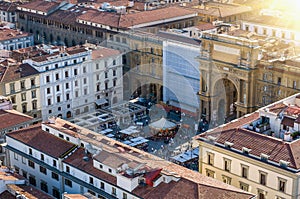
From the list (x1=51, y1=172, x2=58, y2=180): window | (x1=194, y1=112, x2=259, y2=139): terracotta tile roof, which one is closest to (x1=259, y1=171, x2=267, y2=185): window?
(x1=194, y1=112, x2=259, y2=139): terracotta tile roof

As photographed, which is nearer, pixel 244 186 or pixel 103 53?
pixel 244 186

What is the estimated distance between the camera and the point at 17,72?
329 feet

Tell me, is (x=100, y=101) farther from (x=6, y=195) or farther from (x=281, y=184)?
(x=281, y=184)

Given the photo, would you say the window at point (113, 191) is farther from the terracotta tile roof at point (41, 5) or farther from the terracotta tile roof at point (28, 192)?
the terracotta tile roof at point (41, 5)

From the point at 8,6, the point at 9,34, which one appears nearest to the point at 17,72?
the point at 9,34

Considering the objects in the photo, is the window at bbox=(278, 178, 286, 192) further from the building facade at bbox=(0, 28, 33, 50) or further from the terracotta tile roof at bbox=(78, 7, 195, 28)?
the building facade at bbox=(0, 28, 33, 50)

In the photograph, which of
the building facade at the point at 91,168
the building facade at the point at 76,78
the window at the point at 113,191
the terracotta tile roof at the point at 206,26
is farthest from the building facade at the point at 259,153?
the terracotta tile roof at the point at 206,26

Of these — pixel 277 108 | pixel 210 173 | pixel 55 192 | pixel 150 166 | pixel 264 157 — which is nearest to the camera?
pixel 150 166

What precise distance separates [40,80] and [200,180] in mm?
48315

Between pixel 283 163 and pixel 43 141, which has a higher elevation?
pixel 283 163

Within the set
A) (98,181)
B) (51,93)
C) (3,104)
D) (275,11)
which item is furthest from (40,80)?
(275,11)

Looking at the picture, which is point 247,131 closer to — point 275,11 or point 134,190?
point 134,190

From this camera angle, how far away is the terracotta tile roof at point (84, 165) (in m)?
63.1

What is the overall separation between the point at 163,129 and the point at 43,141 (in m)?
31.2
